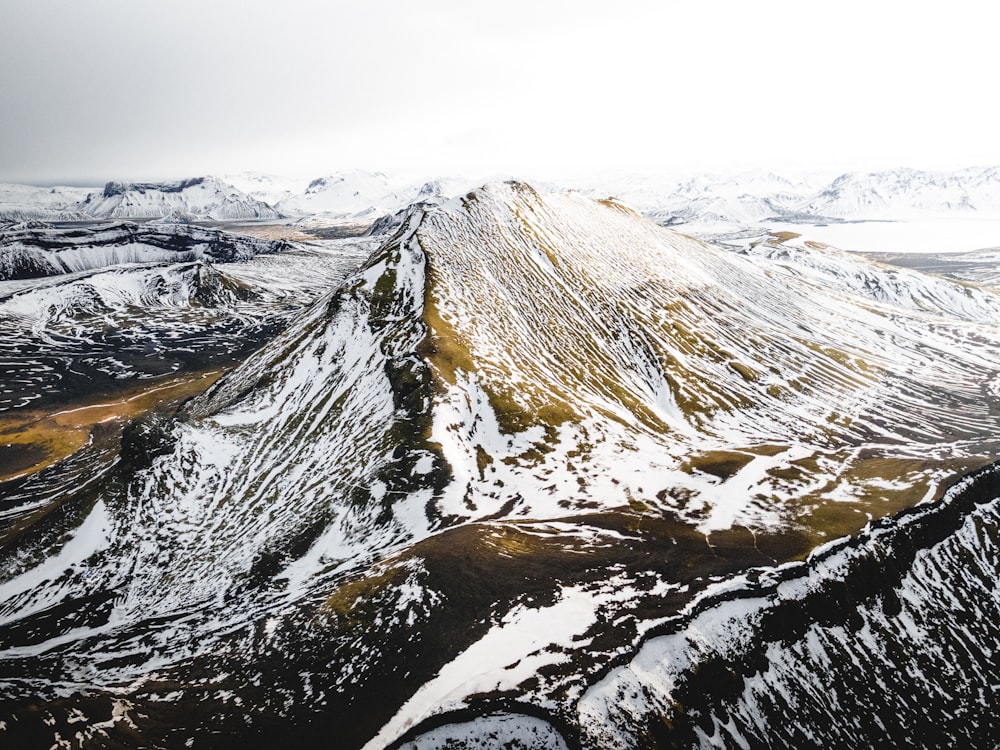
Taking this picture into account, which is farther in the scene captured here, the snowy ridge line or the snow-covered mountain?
the snow-covered mountain

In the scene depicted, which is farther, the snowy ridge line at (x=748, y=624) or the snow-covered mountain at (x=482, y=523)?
the snow-covered mountain at (x=482, y=523)

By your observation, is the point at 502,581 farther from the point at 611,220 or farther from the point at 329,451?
the point at 611,220

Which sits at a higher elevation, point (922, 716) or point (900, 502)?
point (900, 502)

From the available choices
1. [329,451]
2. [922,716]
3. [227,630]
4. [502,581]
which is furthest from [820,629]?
[329,451]

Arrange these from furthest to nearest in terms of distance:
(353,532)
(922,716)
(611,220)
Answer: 1. (611,220)
2. (353,532)
3. (922,716)
